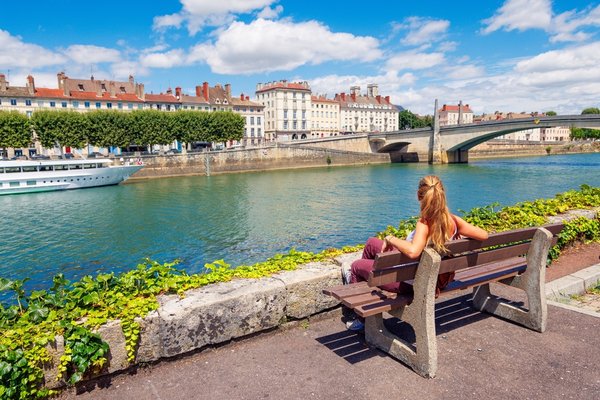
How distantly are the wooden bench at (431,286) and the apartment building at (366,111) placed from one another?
103 m

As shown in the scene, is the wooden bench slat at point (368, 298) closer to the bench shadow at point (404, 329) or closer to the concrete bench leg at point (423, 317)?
the concrete bench leg at point (423, 317)

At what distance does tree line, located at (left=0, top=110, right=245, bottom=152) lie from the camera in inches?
1940

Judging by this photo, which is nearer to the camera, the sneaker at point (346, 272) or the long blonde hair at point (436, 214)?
the long blonde hair at point (436, 214)

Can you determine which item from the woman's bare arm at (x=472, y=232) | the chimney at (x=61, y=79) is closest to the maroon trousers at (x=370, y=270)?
the woman's bare arm at (x=472, y=232)

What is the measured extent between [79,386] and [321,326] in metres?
2.26

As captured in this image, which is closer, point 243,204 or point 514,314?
point 514,314

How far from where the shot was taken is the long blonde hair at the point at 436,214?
3.60 m

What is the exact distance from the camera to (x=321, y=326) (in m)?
4.48

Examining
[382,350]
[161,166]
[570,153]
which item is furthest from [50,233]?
[570,153]

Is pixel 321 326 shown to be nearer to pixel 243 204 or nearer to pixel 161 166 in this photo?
pixel 243 204

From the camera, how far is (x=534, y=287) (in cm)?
435

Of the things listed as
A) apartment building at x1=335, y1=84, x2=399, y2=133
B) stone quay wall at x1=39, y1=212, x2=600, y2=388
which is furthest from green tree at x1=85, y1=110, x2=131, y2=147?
apartment building at x1=335, y1=84, x2=399, y2=133

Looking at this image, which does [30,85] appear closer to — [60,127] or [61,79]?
[61,79]

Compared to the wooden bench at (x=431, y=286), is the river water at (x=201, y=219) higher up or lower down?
lower down
